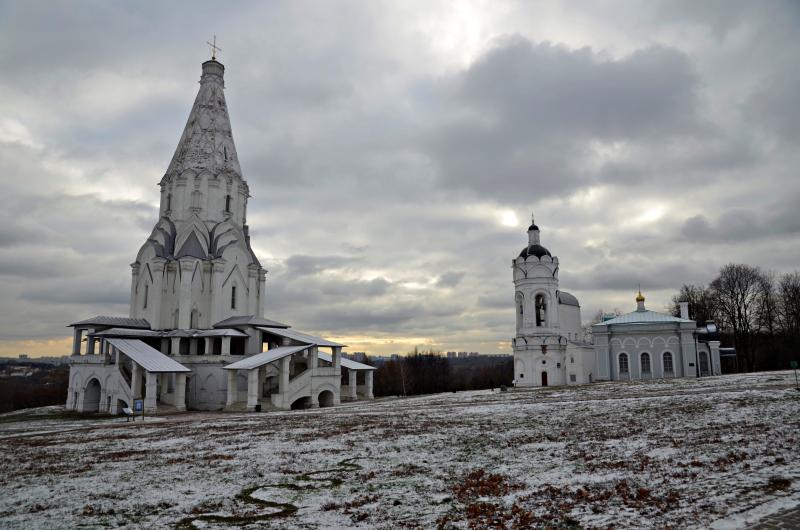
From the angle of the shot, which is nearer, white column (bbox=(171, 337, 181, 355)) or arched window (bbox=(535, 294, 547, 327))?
white column (bbox=(171, 337, 181, 355))

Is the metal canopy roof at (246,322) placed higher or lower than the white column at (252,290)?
lower

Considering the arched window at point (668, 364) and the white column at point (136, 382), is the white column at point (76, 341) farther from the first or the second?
the arched window at point (668, 364)

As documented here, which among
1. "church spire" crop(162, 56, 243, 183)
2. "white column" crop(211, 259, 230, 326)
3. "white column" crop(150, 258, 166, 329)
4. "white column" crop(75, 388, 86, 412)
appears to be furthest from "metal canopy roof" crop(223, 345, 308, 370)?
"church spire" crop(162, 56, 243, 183)

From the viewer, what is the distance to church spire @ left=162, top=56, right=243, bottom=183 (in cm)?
4378

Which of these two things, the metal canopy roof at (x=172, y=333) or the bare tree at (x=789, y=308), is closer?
the metal canopy roof at (x=172, y=333)

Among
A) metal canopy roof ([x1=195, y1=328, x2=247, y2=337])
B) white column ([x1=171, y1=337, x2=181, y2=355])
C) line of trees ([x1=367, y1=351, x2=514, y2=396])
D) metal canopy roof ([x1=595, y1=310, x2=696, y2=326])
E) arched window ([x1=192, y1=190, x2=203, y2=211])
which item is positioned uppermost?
arched window ([x1=192, y1=190, x2=203, y2=211])

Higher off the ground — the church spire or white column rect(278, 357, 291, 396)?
the church spire

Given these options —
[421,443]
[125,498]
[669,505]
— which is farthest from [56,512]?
[669,505]

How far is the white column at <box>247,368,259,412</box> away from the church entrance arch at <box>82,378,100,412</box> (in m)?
12.2

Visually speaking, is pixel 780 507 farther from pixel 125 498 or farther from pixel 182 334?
pixel 182 334

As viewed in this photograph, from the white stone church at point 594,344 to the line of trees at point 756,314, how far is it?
11066mm

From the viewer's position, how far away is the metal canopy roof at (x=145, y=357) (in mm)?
32281

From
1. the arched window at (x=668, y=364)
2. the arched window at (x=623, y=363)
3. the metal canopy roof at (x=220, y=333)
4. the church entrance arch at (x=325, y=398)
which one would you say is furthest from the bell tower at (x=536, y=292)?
the metal canopy roof at (x=220, y=333)

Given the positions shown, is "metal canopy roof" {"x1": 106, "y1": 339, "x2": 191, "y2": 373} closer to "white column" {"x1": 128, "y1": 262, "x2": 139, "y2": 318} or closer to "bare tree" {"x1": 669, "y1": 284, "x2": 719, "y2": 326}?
"white column" {"x1": 128, "y1": 262, "x2": 139, "y2": 318}
